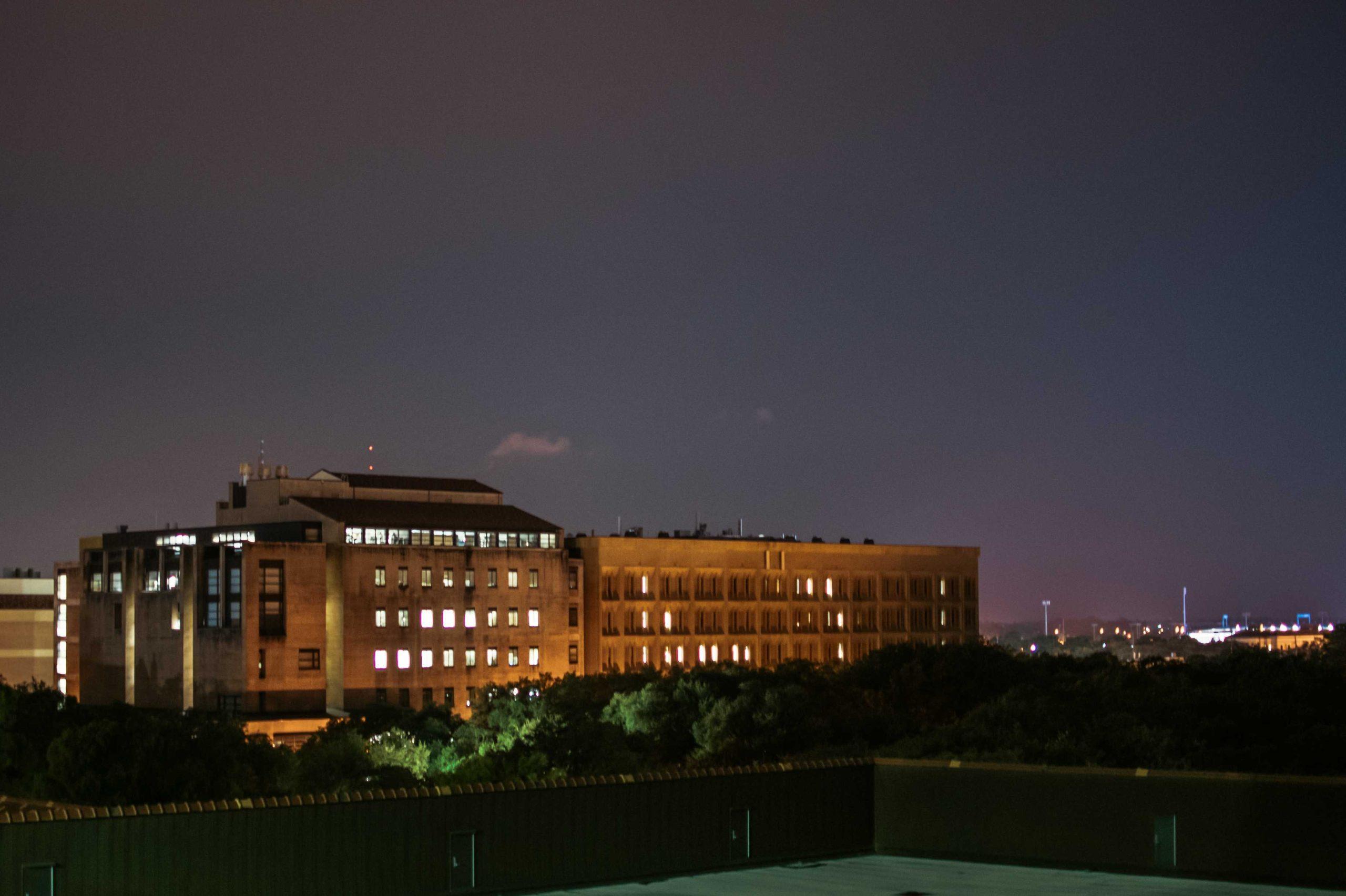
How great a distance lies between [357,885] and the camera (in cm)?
2786

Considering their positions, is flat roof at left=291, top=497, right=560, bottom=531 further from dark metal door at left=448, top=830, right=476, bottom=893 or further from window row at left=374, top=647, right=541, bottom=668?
dark metal door at left=448, top=830, right=476, bottom=893

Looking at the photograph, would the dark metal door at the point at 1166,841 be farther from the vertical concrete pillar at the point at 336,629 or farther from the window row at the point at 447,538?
the window row at the point at 447,538

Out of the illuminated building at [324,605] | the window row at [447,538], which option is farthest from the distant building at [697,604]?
the window row at [447,538]

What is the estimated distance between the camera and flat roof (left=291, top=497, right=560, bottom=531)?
171 meters

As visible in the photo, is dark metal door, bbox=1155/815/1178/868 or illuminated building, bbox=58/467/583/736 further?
illuminated building, bbox=58/467/583/736

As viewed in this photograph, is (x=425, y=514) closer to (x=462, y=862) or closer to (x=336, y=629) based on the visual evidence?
(x=336, y=629)

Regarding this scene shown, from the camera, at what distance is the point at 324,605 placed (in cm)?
A: 16375

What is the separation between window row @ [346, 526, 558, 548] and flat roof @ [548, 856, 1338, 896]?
139 metres

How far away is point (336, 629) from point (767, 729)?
82907mm

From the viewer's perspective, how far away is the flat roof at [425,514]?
171 metres

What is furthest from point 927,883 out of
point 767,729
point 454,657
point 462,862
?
point 454,657

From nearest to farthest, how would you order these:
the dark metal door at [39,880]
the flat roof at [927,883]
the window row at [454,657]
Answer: the dark metal door at [39,880], the flat roof at [927,883], the window row at [454,657]

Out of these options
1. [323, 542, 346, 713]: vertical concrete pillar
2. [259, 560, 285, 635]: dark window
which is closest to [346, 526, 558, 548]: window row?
[323, 542, 346, 713]: vertical concrete pillar

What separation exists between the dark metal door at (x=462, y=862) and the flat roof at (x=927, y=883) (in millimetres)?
2028
